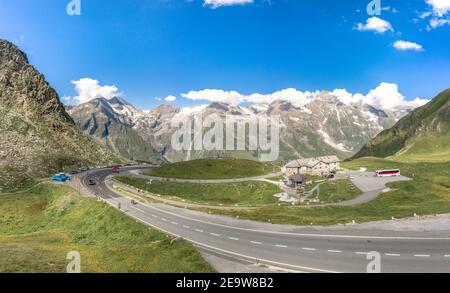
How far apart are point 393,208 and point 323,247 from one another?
125 feet

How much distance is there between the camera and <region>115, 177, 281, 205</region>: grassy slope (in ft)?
371

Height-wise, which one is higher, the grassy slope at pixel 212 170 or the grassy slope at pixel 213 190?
the grassy slope at pixel 212 170

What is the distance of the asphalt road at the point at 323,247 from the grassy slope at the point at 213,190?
56138 millimetres

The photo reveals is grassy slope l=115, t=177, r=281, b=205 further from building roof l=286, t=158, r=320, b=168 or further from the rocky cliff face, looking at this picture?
the rocky cliff face

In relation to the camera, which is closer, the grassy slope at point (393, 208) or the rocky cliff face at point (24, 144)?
the grassy slope at point (393, 208)

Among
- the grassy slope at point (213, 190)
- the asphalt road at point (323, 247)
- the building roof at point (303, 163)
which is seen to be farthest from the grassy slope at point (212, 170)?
the asphalt road at point (323, 247)

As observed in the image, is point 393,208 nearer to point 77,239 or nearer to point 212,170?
point 77,239

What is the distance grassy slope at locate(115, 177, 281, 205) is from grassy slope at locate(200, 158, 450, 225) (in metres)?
33.1

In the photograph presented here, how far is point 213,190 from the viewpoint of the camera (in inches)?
4764

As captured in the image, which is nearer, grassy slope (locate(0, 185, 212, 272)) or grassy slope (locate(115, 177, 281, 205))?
grassy slope (locate(0, 185, 212, 272))

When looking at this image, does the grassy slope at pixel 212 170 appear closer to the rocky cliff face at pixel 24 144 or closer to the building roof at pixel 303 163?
the building roof at pixel 303 163

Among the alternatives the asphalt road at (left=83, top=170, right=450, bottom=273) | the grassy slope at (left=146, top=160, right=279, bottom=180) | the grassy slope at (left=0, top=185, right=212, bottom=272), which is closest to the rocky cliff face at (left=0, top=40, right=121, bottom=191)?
the grassy slope at (left=0, top=185, right=212, bottom=272)

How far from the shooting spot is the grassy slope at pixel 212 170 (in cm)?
14888
